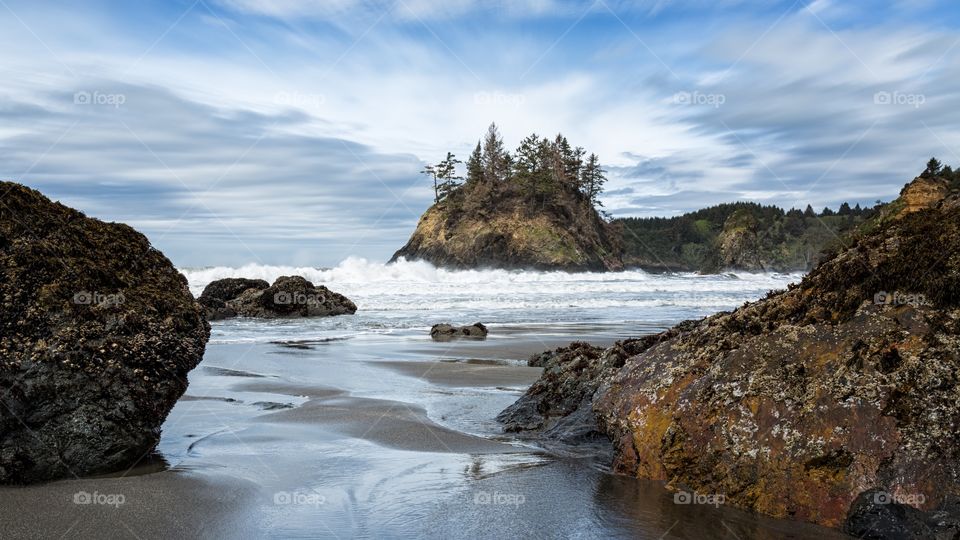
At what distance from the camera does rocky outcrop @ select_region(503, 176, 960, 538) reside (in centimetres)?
350

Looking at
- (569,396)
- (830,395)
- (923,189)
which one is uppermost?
(923,189)

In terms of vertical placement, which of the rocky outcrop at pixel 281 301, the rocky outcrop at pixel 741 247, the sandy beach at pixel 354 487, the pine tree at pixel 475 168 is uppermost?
the pine tree at pixel 475 168

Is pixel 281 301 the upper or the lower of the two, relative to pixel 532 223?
lower

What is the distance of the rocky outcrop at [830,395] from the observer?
11.5ft

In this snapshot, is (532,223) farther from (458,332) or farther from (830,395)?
(830,395)

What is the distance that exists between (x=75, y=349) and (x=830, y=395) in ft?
15.9

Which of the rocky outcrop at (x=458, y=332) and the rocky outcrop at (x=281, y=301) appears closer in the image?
the rocky outcrop at (x=458, y=332)

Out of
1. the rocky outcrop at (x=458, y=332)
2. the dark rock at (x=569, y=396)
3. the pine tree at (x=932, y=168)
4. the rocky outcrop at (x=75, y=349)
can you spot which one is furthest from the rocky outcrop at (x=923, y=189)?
the rocky outcrop at (x=75, y=349)

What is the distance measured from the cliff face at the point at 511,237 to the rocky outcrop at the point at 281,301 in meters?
54.5

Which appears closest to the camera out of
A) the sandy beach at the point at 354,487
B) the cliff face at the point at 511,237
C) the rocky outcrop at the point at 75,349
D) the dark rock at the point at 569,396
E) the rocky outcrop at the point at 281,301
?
the sandy beach at the point at 354,487

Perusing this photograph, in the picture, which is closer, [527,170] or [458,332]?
[458,332]

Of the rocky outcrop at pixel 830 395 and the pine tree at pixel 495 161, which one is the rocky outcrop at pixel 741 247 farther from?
the rocky outcrop at pixel 830 395

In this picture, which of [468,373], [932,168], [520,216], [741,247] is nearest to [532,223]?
[520,216]

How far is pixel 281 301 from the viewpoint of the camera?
23.1m
